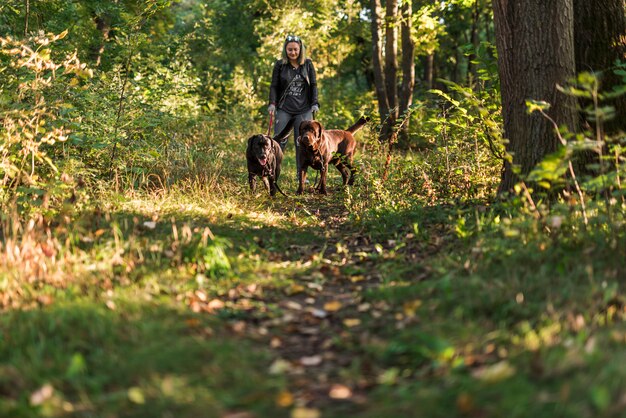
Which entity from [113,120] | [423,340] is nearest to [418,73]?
[113,120]

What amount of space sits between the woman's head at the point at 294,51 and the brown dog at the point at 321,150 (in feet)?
3.80

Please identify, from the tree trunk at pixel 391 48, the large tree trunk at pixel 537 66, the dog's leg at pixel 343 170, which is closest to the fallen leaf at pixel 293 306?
the large tree trunk at pixel 537 66

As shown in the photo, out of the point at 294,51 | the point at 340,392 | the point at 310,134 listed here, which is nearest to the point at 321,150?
the point at 310,134

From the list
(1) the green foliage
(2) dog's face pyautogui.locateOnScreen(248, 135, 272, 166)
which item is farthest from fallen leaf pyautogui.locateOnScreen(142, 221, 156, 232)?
(2) dog's face pyautogui.locateOnScreen(248, 135, 272, 166)

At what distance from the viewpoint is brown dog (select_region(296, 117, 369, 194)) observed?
892cm

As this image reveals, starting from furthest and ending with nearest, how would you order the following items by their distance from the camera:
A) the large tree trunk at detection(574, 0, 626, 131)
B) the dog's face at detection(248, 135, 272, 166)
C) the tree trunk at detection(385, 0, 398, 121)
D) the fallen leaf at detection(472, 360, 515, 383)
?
the tree trunk at detection(385, 0, 398, 121), the dog's face at detection(248, 135, 272, 166), the large tree trunk at detection(574, 0, 626, 131), the fallen leaf at detection(472, 360, 515, 383)

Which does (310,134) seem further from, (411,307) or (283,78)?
(411,307)

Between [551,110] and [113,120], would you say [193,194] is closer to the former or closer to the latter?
[113,120]

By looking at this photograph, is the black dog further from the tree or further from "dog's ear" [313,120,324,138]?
the tree

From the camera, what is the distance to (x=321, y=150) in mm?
9219

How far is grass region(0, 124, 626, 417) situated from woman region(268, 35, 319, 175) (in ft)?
13.2

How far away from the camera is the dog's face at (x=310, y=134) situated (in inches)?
348

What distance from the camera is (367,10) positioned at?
82.8 feet

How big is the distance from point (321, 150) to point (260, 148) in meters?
1.17
